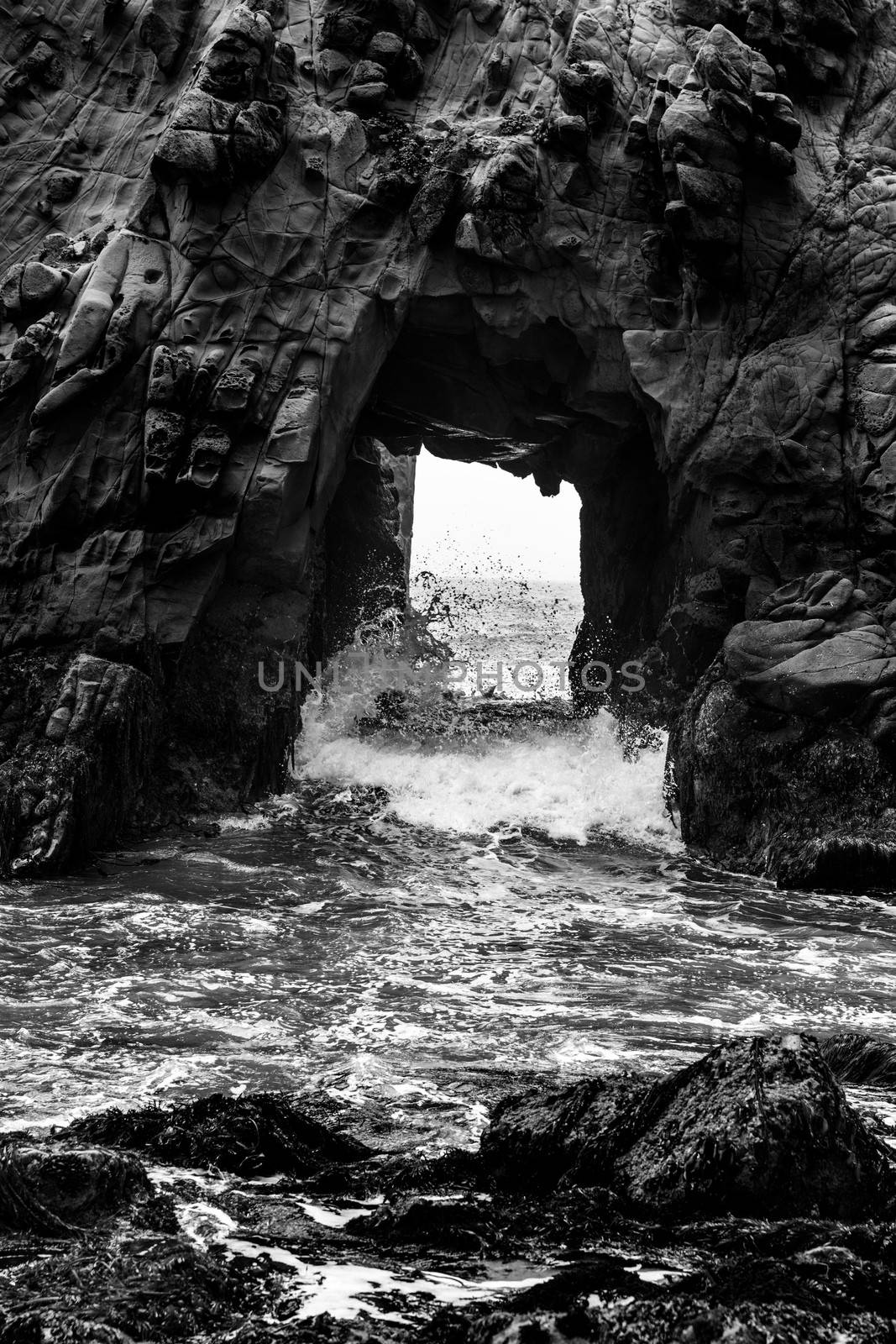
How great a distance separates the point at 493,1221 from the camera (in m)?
5.79

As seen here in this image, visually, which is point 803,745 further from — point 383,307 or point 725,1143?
point 725,1143

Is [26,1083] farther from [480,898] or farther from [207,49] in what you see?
[207,49]

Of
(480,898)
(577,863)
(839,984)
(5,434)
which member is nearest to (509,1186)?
(839,984)

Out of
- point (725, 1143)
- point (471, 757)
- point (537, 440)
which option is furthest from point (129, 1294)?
point (537, 440)

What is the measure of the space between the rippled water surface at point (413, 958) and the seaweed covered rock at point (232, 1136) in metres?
0.53

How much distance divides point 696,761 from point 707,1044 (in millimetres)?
7870

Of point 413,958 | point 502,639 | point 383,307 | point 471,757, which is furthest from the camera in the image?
point 502,639

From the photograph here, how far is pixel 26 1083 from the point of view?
25.2ft

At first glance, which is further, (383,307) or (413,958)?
(383,307)

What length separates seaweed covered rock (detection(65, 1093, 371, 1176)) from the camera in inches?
256

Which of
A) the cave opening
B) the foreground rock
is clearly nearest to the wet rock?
the foreground rock

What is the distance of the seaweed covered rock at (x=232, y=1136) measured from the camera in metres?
6.50

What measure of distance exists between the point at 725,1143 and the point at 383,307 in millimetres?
14666

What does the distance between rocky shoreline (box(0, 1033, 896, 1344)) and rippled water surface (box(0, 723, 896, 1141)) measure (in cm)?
84
